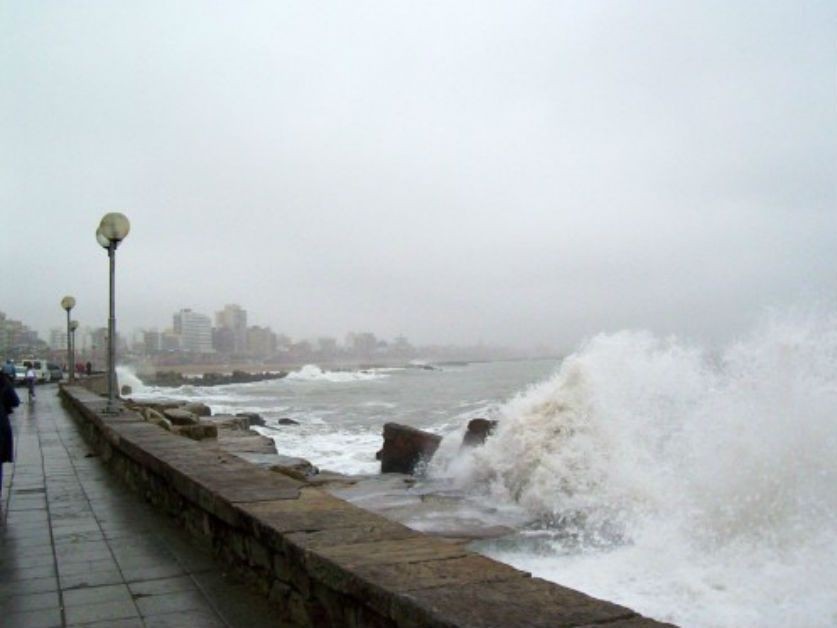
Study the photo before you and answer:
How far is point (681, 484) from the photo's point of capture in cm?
1032

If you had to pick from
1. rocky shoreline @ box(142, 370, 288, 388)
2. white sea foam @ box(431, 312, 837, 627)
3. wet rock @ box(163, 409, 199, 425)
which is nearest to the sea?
white sea foam @ box(431, 312, 837, 627)

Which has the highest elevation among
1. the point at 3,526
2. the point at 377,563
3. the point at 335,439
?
the point at 377,563

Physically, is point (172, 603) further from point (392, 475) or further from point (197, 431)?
point (392, 475)

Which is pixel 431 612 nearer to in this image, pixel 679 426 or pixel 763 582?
pixel 763 582

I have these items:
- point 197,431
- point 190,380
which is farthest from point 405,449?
point 190,380

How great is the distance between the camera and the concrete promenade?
3.44 m

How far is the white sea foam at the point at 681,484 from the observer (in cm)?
659

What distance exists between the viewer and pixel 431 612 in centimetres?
234

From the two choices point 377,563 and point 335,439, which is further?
point 335,439

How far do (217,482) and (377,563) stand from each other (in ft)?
6.85

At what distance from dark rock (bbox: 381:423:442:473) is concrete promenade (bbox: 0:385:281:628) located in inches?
305

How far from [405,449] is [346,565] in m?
12.0

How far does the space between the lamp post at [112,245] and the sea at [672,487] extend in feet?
16.9

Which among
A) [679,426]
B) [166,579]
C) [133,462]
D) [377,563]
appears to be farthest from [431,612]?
[679,426]
